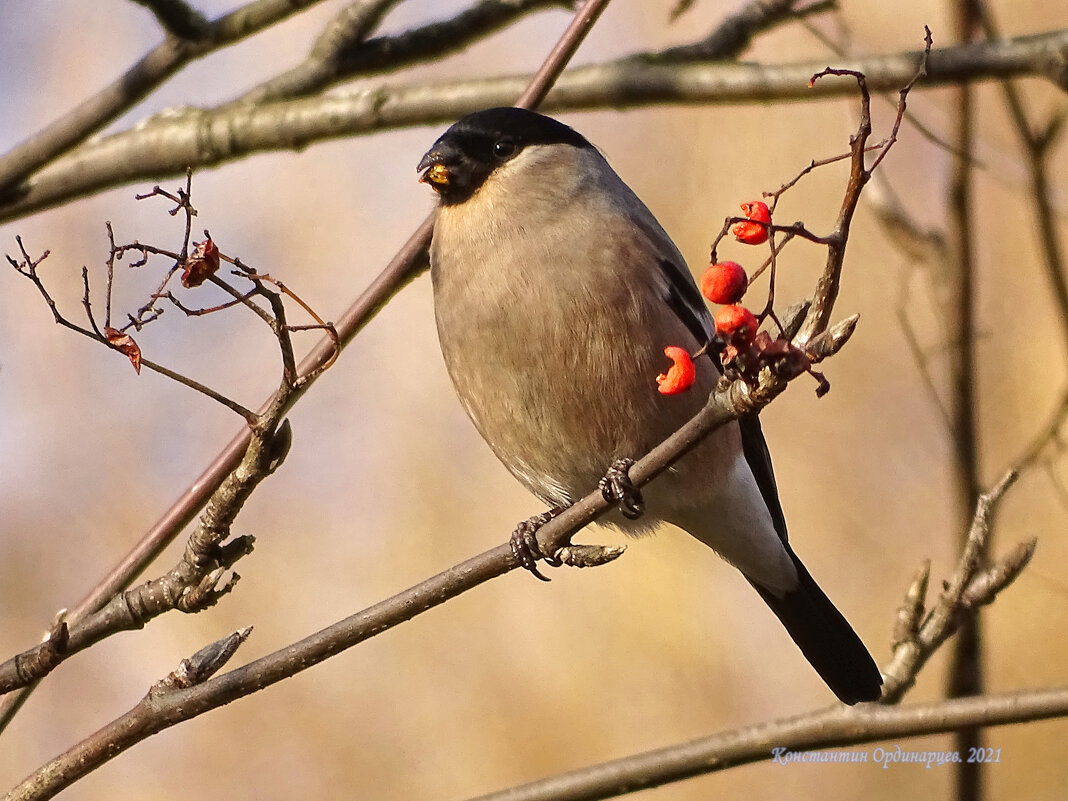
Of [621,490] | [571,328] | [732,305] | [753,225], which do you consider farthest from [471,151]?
[732,305]

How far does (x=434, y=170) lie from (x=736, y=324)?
5.38 feet

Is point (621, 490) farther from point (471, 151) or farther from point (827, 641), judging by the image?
point (827, 641)

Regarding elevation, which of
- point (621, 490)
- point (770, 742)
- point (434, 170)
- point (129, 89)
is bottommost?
point (770, 742)

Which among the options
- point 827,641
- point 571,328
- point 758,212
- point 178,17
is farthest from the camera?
point 827,641

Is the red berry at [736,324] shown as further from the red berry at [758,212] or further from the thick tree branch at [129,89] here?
the thick tree branch at [129,89]

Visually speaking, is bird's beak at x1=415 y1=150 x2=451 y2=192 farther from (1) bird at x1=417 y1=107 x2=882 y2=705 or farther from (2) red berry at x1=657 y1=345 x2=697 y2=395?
(2) red berry at x1=657 y1=345 x2=697 y2=395

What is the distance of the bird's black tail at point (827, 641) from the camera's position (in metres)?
3.03

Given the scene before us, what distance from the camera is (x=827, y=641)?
3.33m

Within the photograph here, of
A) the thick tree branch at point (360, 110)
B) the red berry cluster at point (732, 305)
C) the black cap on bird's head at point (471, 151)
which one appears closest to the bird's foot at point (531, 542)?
the red berry cluster at point (732, 305)

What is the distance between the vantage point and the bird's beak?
2.94 m

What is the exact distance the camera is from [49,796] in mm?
1726

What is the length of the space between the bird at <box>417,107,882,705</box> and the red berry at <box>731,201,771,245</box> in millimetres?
881

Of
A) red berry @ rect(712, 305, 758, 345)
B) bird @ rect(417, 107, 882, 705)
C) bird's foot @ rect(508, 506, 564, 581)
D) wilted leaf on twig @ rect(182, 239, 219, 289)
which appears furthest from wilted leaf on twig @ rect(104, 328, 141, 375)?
bird @ rect(417, 107, 882, 705)

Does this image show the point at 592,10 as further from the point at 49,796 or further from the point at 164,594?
the point at 49,796
